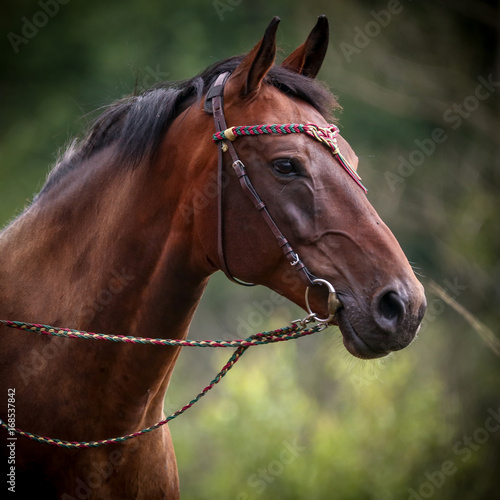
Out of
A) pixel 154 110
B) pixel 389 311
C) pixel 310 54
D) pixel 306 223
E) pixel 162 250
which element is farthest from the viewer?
pixel 310 54

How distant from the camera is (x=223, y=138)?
2.60m

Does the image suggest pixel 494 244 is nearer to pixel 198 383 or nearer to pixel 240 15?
pixel 198 383

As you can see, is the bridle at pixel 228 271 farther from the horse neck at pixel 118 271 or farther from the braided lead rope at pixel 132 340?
the horse neck at pixel 118 271

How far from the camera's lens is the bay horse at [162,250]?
96.8 inches

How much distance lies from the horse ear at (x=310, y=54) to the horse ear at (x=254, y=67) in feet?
1.45

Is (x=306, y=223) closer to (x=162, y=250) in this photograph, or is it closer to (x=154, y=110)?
(x=162, y=250)

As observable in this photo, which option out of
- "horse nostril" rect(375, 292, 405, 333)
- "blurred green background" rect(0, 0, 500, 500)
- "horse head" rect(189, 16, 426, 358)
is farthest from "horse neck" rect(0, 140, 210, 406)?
"blurred green background" rect(0, 0, 500, 500)

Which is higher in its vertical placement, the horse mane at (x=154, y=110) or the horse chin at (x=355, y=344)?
the horse mane at (x=154, y=110)

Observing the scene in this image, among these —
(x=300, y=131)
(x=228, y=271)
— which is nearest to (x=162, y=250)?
(x=228, y=271)

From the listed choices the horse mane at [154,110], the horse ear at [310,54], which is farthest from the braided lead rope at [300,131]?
the horse ear at [310,54]

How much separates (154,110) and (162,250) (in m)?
0.72

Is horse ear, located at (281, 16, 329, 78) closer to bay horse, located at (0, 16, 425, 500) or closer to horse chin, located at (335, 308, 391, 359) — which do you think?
bay horse, located at (0, 16, 425, 500)

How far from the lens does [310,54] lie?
3.06 m

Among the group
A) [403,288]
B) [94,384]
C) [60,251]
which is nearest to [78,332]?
[94,384]
